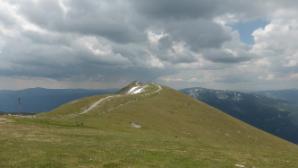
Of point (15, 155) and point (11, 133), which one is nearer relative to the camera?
point (15, 155)

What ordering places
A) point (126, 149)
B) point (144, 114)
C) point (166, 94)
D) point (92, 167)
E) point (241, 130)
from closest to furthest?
point (92, 167) < point (126, 149) < point (144, 114) < point (241, 130) < point (166, 94)

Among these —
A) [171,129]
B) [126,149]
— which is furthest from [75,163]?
[171,129]

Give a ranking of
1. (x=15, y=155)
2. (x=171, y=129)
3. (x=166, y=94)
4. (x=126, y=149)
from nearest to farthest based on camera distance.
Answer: (x=15, y=155) → (x=126, y=149) → (x=171, y=129) → (x=166, y=94)

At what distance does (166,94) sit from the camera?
159 metres

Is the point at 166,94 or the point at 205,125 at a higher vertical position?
the point at 166,94

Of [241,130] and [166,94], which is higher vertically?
[166,94]

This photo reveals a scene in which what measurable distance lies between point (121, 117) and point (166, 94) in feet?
220

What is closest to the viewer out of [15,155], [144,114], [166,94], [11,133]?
[15,155]

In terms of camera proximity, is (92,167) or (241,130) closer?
(92,167)

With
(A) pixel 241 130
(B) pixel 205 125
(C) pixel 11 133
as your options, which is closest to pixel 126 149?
(C) pixel 11 133

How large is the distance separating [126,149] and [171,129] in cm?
5319

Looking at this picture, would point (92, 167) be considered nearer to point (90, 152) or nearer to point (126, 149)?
point (90, 152)

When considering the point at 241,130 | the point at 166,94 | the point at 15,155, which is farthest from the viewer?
the point at 166,94

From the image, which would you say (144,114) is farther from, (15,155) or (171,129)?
(15,155)
